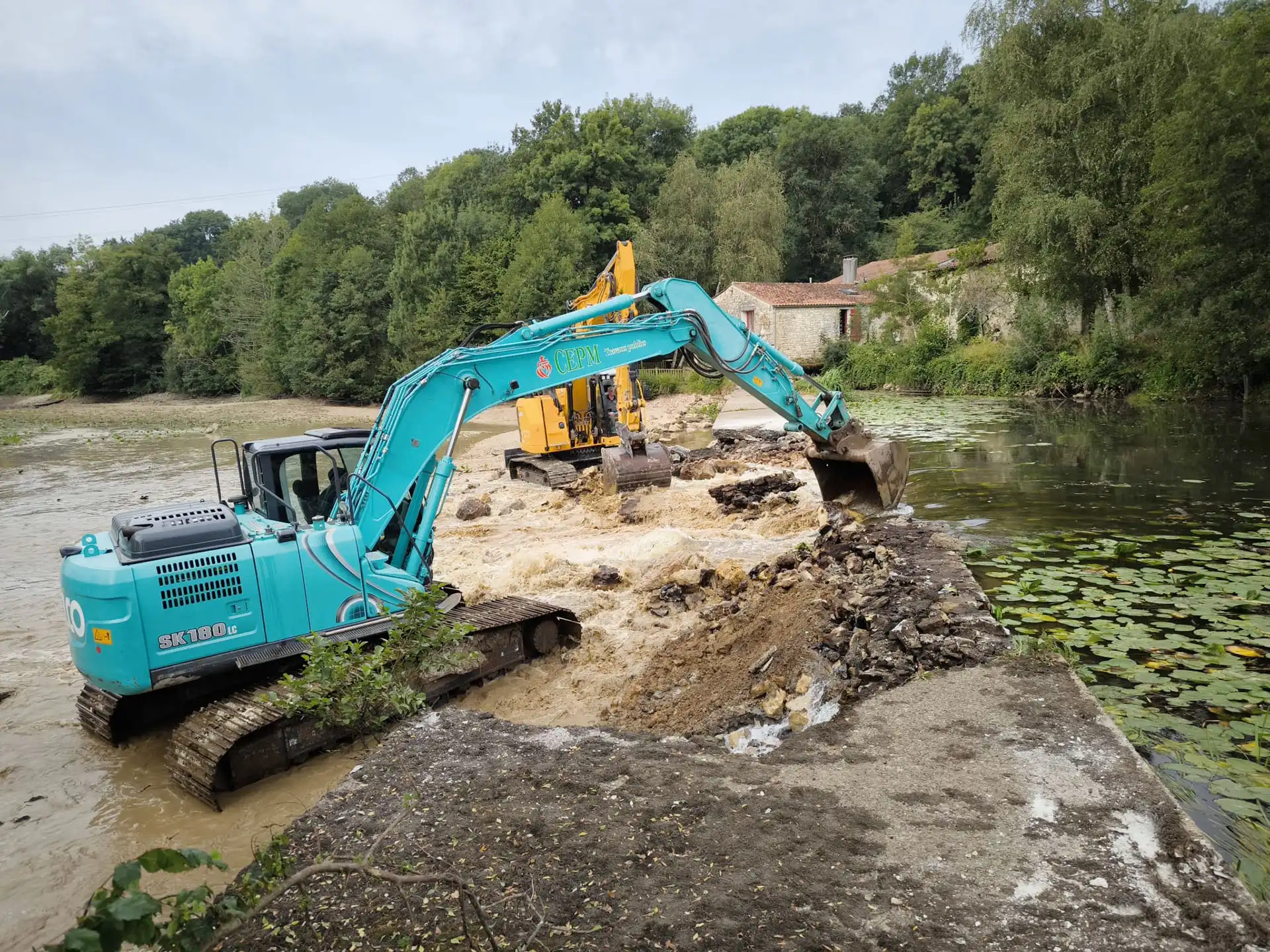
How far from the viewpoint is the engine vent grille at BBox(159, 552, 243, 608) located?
5.50 metres

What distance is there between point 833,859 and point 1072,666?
3108 millimetres

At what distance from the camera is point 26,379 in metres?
65.6

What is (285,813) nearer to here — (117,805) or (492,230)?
(117,805)

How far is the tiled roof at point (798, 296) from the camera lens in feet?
128

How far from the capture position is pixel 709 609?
8.17m

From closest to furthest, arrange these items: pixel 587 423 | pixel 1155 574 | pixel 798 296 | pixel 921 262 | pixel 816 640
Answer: pixel 816 640
pixel 1155 574
pixel 587 423
pixel 921 262
pixel 798 296

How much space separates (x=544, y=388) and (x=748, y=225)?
120 ft

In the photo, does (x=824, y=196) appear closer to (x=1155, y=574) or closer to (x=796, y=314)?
(x=796, y=314)

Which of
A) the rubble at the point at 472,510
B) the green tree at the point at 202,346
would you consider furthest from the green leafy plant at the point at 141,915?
the green tree at the point at 202,346

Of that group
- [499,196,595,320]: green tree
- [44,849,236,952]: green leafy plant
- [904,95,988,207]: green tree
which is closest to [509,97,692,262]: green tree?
[499,196,595,320]: green tree

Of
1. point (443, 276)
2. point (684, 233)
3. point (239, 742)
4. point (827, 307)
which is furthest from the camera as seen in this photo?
point (443, 276)

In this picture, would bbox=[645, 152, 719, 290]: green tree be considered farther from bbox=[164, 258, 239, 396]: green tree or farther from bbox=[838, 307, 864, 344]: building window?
bbox=[164, 258, 239, 396]: green tree

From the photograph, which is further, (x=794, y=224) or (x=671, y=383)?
(x=794, y=224)

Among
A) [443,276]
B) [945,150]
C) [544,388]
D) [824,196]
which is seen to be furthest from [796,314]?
[544,388]
